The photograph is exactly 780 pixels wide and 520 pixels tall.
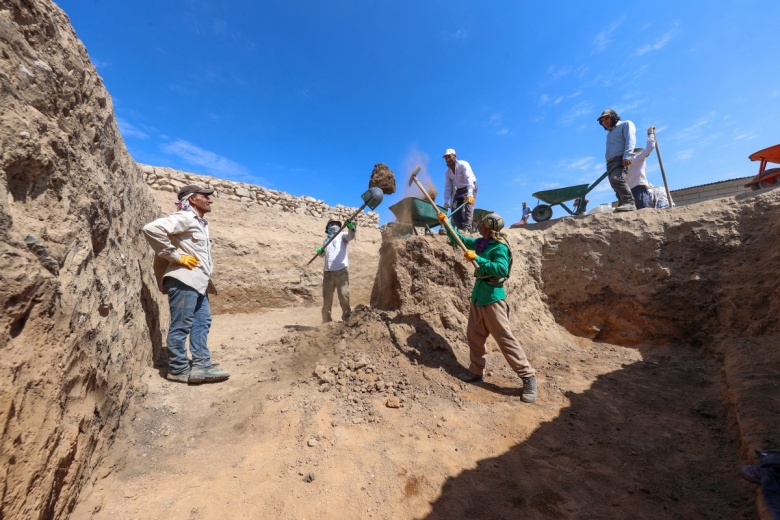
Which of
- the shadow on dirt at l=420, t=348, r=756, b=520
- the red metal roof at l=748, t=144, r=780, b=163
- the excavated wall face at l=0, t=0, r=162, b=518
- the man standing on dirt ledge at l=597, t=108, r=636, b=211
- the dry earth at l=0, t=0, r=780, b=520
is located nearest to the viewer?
the excavated wall face at l=0, t=0, r=162, b=518

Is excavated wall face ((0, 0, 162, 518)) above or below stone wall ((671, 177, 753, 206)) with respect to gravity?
below

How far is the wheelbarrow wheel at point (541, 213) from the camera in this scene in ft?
19.0

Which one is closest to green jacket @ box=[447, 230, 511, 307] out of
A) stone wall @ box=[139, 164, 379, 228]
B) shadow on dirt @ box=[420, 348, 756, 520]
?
shadow on dirt @ box=[420, 348, 756, 520]

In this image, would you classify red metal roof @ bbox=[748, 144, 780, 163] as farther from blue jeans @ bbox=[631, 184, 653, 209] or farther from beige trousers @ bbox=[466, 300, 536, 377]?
beige trousers @ bbox=[466, 300, 536, 377]

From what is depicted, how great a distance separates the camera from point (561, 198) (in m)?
5.69

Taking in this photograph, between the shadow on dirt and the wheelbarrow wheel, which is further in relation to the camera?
the wheelbarrow wheel

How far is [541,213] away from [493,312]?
3.33m

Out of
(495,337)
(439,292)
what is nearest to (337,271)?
(439,292)

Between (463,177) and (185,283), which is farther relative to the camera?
(463,177)

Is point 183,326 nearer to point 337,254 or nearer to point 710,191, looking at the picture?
point 337,254

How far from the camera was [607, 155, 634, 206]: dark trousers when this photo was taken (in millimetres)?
5027

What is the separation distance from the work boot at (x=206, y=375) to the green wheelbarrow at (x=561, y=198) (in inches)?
203

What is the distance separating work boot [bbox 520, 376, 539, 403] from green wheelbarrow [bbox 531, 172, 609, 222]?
3.45 metres

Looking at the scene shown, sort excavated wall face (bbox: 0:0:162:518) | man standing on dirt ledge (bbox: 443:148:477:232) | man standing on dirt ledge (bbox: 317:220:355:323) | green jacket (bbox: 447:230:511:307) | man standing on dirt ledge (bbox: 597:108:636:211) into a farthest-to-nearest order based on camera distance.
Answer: man standing on dirt ledge (bbox: 317:220:355:323) → man standing on dirt ledge (bbox: 443:148:477:232) → man standing on dirt ledge (bbox: 597:108:636:211) → green jacket (bbox: 447:230:511:307) → excavated wall face (bbox: 0:0:162:518)
